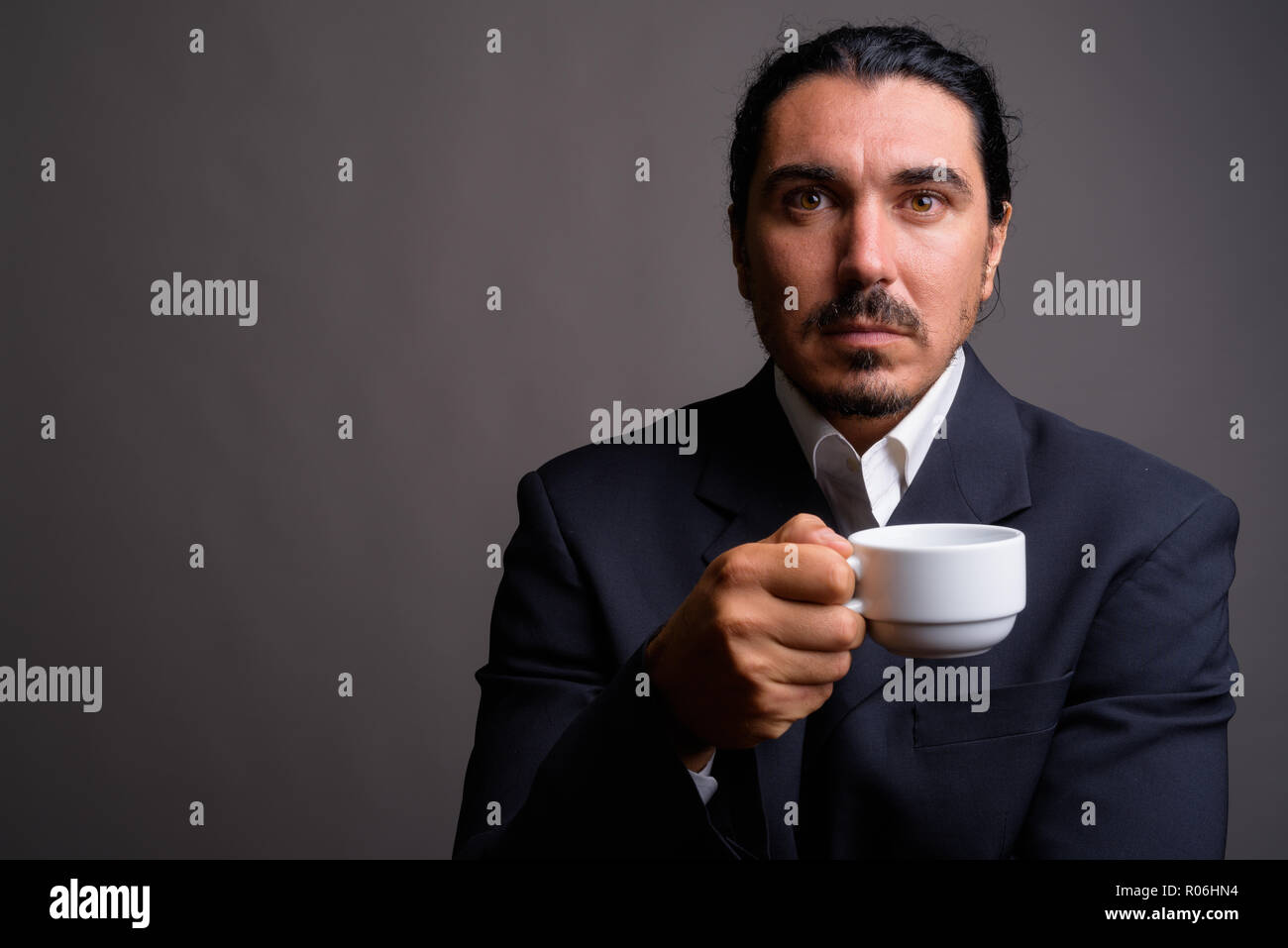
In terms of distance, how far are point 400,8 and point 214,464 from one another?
4.44 feet

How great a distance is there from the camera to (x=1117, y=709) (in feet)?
5.87

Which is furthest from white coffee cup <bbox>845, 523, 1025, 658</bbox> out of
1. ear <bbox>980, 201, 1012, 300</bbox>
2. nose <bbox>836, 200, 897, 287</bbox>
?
ear <bbox>980, 201, 1012, 300</bbox>

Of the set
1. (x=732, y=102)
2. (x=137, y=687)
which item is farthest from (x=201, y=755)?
(x=732, y=102)

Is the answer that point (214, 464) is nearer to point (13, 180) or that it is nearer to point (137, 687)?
point (137, 687)

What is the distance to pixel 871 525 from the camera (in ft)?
6.73

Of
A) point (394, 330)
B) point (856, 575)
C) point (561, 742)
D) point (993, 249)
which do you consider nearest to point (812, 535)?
point (856, 575)

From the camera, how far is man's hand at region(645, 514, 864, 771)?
1329 millimetres

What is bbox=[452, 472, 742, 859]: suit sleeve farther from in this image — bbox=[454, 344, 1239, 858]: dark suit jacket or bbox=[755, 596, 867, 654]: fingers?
bbox=[755, 596, 867, 654]: fingers

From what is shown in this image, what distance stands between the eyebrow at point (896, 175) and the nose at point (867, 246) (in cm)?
6

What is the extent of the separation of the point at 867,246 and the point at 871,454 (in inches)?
14.1

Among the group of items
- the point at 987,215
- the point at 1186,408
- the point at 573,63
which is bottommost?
the point at 1186,408

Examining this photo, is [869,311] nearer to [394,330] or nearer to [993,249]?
[993,249]

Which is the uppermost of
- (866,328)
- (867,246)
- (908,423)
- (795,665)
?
(867,246)

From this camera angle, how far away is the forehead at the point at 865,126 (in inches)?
74.7
